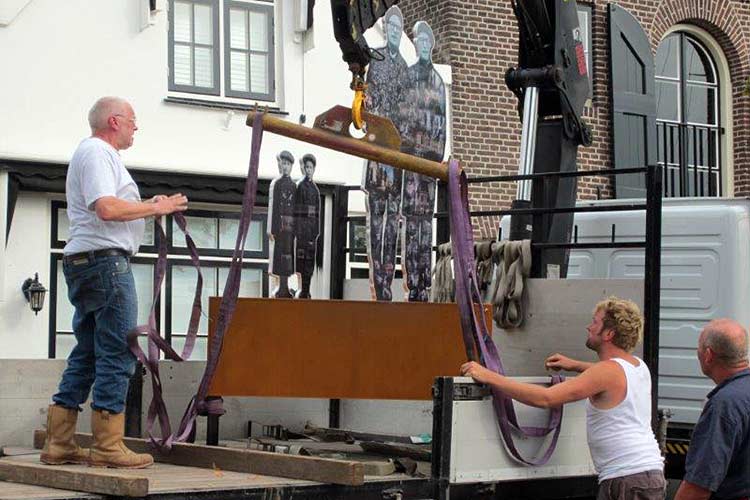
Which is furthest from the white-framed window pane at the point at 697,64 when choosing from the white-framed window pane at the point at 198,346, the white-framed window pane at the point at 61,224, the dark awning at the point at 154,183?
the white-framed window pane at the point at 61,224

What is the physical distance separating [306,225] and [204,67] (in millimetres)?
8246

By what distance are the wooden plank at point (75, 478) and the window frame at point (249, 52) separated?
430 inches

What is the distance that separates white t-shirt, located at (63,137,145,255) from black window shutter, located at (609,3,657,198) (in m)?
13.3

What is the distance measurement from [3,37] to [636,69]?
27.1 feet

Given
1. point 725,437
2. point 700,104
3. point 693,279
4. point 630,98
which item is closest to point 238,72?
point 630,98

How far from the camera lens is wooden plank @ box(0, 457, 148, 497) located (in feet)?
14.8

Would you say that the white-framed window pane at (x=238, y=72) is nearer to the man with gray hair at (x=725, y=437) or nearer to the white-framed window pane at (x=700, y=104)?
the white-framed window pane at (x=700, y=104)

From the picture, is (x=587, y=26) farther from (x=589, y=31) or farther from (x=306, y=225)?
(x=306, y=225)

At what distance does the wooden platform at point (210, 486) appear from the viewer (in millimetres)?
4641

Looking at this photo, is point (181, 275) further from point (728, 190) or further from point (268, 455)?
point (268, 455)

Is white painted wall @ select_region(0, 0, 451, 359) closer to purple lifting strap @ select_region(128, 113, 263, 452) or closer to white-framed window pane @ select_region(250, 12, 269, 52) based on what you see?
white-framed window pane @ select_region(250, 12, 269, 52)

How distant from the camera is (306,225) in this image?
805 centimetres

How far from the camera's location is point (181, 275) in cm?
1586

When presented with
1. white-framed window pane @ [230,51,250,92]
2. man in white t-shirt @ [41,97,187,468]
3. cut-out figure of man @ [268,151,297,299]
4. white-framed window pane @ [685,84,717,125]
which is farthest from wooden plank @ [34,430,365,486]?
white-framed window pane @ [685,84,717,125]
